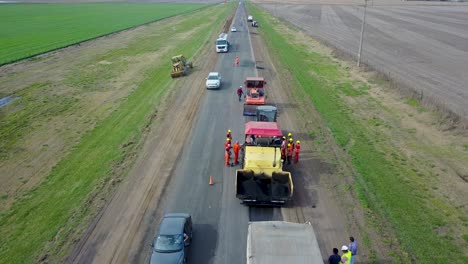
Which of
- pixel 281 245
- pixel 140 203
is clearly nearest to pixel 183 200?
pixel 140 203

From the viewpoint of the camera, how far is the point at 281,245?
44.8 ft

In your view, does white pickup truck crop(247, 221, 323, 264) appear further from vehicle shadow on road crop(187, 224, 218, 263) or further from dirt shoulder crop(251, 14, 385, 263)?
dirt shoulder crop(251, 14, 385, 263)

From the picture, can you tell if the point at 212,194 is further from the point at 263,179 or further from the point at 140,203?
the point at 140,203

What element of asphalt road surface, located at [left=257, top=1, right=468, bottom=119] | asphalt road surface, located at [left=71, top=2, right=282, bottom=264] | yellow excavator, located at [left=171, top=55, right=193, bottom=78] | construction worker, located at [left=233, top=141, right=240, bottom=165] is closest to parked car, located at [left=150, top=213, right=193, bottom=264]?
asphalt road surface, located at [left=71, top=2, right=282, bottom=264]

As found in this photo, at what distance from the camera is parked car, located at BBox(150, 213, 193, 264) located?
15.3m

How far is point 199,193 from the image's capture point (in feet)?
70.8

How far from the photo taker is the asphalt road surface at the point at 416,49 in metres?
44.2

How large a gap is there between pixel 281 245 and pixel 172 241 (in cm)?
478

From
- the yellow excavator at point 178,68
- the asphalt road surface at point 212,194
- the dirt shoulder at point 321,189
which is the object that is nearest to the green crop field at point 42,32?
the yellow excavator at point 178,68

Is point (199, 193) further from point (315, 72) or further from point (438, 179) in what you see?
point (315, 72)

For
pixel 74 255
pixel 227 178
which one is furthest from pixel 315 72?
pixel 74 255

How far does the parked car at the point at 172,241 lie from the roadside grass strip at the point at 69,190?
15.8 feet

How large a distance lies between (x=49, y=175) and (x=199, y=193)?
1014 cm

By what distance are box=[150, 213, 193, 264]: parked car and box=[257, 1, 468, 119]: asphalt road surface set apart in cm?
3030
